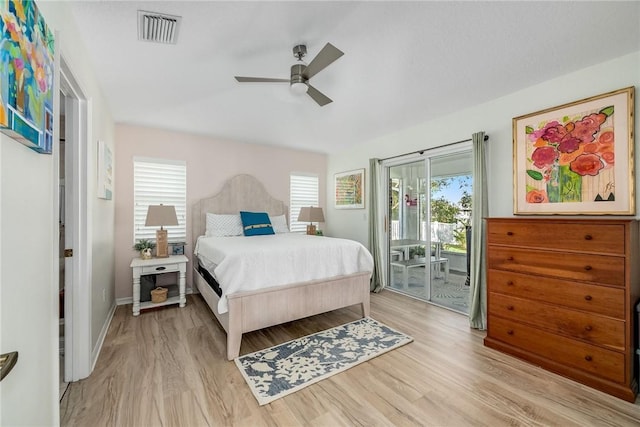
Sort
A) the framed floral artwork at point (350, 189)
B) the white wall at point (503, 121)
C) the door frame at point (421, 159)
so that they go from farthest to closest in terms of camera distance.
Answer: the framed floral artwork at point (350, 189) → the door frame at point (421, 159) → the white wall at point (503, 121)

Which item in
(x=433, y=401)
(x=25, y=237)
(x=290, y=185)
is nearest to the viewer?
(x=25, y=237)

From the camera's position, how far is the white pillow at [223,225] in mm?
4024

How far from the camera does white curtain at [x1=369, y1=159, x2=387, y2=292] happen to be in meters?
4.26

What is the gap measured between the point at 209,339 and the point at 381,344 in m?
1.66

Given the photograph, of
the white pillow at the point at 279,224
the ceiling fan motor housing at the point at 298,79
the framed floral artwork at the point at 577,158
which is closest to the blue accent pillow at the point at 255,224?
the white pillow at the point at 279,224

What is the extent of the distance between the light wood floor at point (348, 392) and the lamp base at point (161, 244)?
116 centimetres

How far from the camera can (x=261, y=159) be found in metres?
4.82

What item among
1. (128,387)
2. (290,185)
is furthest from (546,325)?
(290,185)

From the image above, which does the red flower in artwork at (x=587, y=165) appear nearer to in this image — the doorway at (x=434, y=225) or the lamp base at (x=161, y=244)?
the doorway at (x=434, y=225)

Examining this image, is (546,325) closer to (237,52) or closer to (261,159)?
(237,52)

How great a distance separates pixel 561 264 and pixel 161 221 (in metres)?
4.17

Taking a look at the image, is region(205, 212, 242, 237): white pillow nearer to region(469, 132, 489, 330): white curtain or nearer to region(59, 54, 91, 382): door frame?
region(59, 54, 91, 382): door frame

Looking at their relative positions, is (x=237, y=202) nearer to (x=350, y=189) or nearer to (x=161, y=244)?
(x=161, y=244)

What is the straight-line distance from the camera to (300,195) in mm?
5309
